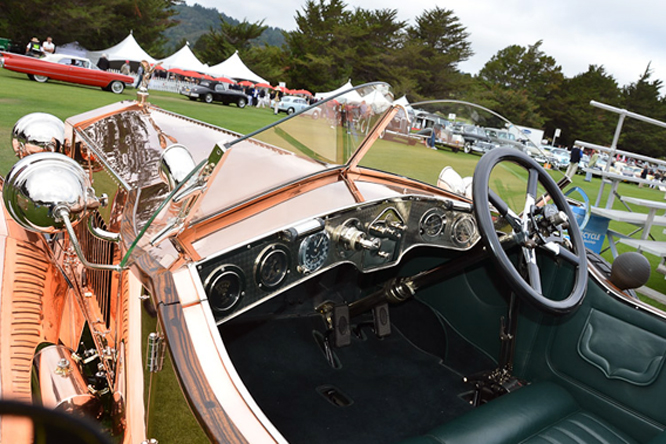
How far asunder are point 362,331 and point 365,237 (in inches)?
46.2

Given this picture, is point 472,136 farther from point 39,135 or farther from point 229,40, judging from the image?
point 229,40

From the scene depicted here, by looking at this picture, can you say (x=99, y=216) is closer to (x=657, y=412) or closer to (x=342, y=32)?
(x=657, y=412)

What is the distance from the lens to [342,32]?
43812 millimetres

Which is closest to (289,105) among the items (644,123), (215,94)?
(215,94)

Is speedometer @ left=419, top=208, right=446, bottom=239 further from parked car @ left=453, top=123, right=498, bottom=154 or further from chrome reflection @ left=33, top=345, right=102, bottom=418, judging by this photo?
chrome reflection @ left=33, top=345, right=102, bottom=418

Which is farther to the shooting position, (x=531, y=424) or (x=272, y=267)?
(x=531, y=424)

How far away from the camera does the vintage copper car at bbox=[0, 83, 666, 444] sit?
125cm

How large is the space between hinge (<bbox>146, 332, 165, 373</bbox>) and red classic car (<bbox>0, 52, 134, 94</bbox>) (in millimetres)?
17373

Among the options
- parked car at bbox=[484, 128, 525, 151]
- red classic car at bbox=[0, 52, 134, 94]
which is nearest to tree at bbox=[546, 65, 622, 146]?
red classic car at bbox=[0, 52, 134, 94]

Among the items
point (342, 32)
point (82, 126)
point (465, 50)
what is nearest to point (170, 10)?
point (342, 32)

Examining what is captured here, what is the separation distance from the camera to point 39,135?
8.23ft

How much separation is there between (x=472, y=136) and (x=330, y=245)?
1116mm

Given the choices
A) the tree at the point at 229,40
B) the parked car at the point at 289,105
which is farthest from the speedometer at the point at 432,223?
the tree at the point at 229,40

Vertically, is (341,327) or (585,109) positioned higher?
(585,109)
